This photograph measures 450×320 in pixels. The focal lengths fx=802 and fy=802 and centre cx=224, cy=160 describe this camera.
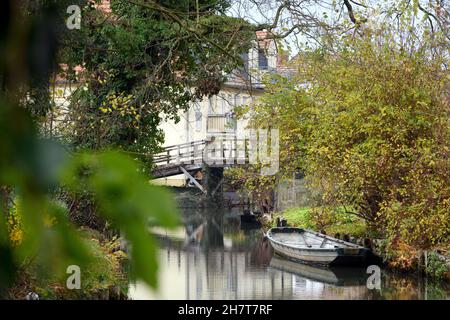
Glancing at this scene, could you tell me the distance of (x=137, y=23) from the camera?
47.6ft

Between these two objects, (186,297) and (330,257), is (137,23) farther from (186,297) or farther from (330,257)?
(330,257)

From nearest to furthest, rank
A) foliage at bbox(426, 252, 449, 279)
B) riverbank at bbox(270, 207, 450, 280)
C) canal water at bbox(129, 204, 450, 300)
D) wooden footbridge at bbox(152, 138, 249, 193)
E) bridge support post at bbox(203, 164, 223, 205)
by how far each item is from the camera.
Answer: canal water at bbox(129, 204, 450, 300)
foliage at bbox(426, 252, 449, 279)
riverbank at bbox(270, 207, 450, 280)
wooden footbridge at bbox(152, 138, 249, 193)
bridge support post at bbox(203, 164, 223, 205)

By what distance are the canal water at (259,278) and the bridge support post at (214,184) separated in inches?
528

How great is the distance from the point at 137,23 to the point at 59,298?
688 cm

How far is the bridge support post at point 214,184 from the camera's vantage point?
36.7 meters

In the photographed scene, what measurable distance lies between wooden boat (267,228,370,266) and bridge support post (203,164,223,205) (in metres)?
15.2

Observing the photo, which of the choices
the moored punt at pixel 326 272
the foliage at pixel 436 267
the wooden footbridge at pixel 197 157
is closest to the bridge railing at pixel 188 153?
the wooden footbridge at pixel 197 157

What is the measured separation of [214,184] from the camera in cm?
3753

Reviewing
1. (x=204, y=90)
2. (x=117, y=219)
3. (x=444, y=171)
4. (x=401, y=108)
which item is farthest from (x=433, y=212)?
(x=117, y=219)

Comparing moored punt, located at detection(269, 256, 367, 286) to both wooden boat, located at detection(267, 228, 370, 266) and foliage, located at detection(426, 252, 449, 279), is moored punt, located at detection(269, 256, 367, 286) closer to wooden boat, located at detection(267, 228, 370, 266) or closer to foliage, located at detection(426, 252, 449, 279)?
wooden boat, located at detection(267, 228, 370, 266)

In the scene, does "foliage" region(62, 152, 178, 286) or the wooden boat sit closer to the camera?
"foliage" region(62, 152, 178, 286)

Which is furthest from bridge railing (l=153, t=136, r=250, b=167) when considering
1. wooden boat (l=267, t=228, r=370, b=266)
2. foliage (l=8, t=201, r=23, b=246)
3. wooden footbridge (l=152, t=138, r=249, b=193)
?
foliage (l=8, t=201, r=23, b=246)

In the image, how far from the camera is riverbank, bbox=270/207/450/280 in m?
15.5

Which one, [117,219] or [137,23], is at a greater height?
[137,23]
